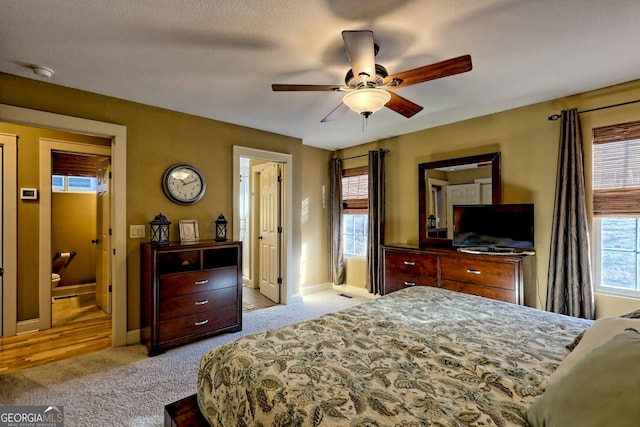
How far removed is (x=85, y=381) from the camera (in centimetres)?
236

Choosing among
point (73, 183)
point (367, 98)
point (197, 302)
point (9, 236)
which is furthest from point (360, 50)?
point (73, 183)

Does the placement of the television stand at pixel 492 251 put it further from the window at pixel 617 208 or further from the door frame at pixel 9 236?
the door frame at pixel 9 236

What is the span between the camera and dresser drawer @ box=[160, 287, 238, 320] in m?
2.91

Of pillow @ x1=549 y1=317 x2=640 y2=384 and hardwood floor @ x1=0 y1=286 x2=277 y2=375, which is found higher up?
pillow @ x1=549 y1=317 x2=640 y2=384

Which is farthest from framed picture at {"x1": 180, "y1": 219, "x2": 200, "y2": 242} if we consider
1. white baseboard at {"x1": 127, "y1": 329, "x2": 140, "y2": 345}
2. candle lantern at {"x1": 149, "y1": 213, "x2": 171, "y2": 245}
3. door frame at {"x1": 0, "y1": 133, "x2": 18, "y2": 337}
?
door frame at {"x1": 0, "y1": 133, "x2": 18, "y2": 337}

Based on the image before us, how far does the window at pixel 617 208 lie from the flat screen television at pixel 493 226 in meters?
0.56

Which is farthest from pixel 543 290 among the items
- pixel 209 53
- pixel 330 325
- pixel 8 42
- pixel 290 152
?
pixel 8 42

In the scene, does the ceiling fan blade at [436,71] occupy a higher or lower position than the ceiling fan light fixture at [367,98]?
higher

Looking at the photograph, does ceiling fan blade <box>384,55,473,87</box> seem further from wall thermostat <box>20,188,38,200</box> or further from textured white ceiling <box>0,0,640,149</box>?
wall thermostat <box>20,188,38,200</box>

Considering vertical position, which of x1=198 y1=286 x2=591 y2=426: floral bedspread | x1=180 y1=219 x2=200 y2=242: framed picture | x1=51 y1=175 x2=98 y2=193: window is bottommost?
x1=198 y1=286 x2=591 y2=426: floral bedspread

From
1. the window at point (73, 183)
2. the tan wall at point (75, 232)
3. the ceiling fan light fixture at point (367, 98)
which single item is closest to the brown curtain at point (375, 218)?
the ceiling fan light fixture at point (367, 98)

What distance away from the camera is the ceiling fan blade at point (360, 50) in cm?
160

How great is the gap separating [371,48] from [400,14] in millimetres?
324

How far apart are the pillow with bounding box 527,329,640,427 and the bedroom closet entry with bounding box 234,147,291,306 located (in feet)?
11.5
